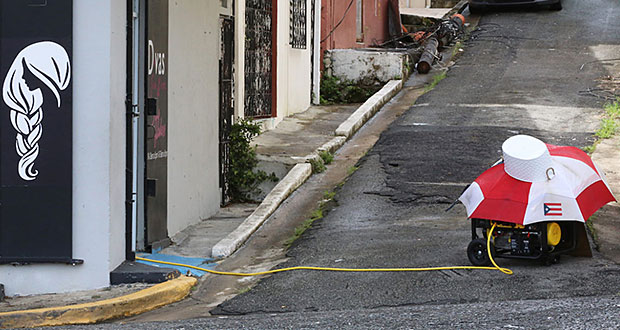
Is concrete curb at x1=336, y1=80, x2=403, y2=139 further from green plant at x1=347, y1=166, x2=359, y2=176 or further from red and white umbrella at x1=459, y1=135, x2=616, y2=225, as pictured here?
red and white umbrella at x1=459, y1=135, x2=616, y2=225

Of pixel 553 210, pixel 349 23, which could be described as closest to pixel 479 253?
pixel 553 210

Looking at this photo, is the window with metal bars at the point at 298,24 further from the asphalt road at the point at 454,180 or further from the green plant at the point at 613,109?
the green plant at the point at 613,109

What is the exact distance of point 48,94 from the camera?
8.09m

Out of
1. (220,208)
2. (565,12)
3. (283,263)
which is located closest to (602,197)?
(283,263)

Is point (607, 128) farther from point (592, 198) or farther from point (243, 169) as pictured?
point (592, 198)

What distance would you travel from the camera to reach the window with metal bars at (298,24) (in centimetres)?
1803

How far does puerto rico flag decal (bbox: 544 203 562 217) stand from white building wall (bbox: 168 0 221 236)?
4.43 meters

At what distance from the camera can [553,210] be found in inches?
302

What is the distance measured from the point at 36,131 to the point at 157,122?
1.63 meters

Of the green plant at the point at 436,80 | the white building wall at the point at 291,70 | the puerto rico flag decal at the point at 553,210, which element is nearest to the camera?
the puerto rico flag decal at the point at 553,210

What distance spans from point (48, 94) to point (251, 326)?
3.14 metres

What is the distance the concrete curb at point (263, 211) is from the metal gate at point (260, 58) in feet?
9.25

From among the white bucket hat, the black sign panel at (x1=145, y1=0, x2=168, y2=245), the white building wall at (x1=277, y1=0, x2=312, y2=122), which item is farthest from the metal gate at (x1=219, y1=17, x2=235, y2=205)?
the white bucket hat

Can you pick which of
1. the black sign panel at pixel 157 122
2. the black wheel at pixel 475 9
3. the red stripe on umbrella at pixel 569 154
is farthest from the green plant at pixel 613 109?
the black wheel at pixel 475 9
